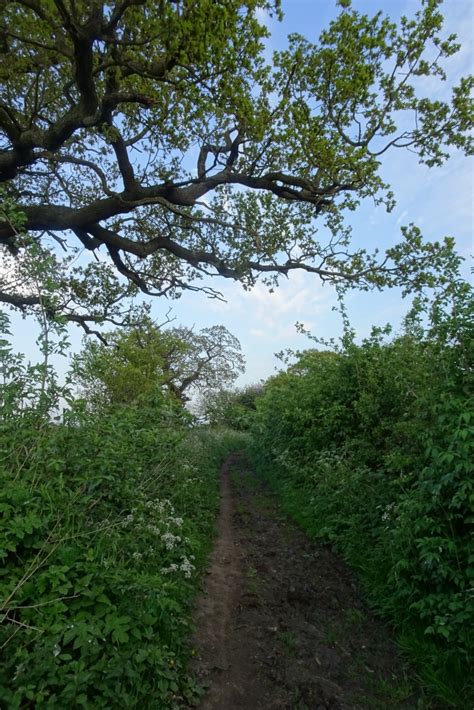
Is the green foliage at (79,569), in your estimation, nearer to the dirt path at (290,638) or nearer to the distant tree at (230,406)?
the dirt path at (290,638)

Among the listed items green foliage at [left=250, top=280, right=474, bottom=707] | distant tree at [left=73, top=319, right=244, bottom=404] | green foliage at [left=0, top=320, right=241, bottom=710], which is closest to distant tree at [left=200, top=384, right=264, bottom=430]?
distant tree at [left=73, top=319, right=244, bottom=404]

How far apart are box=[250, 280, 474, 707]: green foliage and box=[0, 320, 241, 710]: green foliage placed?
6.10 feet

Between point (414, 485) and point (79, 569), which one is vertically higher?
point (79, 569)

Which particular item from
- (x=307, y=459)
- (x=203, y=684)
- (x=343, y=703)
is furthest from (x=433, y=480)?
(x=307, y=459)

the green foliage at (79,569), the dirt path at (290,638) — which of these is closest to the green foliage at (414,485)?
the dirt path at (290,638)

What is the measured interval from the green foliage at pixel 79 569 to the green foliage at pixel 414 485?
1.86 m

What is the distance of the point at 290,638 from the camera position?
3.73 metres

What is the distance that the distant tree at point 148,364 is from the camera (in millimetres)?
4846

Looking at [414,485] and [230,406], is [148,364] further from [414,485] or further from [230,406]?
[230,406]

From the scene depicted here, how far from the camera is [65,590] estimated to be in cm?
263

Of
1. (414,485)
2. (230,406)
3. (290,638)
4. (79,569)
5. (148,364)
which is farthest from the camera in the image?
(230,406)

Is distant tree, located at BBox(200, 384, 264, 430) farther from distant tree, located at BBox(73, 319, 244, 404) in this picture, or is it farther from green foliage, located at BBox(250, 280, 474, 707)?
green foliage, located at BBox(250, 280, 474, 707)

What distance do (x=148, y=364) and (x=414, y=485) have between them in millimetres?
9525

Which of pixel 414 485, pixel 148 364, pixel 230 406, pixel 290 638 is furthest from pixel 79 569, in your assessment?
pixel 230 406
